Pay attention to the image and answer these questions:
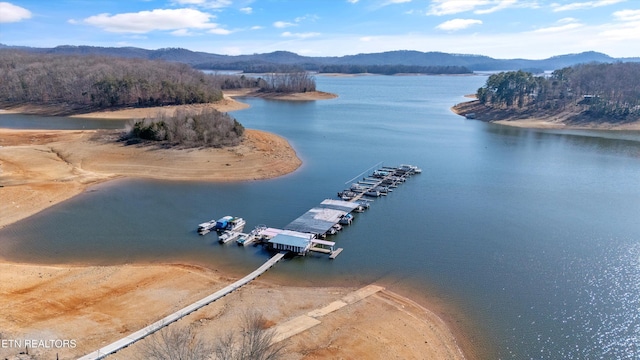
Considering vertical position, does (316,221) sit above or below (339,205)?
below

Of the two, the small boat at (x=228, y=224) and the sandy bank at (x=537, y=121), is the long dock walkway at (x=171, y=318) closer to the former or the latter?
the small boat at (x=228, y=224)

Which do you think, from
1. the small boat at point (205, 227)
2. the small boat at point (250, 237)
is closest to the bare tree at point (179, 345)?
the small boat at point (250, 237)

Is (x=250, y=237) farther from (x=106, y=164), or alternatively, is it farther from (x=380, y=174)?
(x=106, y=164)

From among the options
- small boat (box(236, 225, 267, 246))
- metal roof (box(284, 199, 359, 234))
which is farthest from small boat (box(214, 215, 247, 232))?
metal roof (box(284, 199, 359, 234))

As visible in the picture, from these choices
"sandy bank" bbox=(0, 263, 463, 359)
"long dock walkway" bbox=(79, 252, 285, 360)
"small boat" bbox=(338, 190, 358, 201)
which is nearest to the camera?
"long dock walkway" bbox=(79, 252, 285, 360)

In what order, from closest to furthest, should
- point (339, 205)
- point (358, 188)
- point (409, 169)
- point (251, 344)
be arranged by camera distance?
point (251, 344) → point (339, 205) → point (358, 188) → point (409, 169)

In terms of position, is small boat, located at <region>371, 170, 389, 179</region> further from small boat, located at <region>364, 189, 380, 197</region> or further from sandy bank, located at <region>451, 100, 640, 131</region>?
sandy bank, located at <region>451, 100, 640, 131</region>

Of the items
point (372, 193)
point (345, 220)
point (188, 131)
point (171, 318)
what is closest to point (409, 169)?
point (372, 193)
